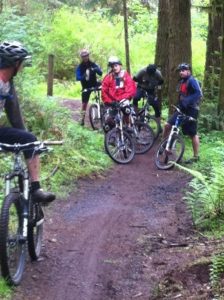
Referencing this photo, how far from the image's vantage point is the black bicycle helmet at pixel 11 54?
216 inches

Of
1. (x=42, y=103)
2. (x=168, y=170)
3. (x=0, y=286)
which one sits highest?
(x=42, y=103)

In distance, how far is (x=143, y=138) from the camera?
560 inches

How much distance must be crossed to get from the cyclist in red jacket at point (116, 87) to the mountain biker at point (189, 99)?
137cm

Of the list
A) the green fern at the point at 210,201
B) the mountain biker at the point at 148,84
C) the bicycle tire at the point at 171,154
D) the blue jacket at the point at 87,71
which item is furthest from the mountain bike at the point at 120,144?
the green fern at the point at 210,201

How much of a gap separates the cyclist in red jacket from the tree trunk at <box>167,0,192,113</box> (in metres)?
2.36

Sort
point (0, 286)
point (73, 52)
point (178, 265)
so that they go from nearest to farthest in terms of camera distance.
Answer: point (0, 286) < point (178, 265) < point (73, 52)

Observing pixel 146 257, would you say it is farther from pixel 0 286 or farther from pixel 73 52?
pixel 73 52

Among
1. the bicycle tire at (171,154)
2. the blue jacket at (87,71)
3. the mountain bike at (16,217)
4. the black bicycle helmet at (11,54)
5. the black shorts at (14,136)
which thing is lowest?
the bicycle tire at (171,154)

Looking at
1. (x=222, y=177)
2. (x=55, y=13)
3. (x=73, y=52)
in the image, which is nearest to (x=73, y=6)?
(x=55, y=13)

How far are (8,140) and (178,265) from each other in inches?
93.6

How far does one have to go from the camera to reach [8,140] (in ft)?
18.6

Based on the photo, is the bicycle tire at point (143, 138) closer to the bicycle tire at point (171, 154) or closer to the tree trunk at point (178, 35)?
the bicycle tire at point (171, 154)

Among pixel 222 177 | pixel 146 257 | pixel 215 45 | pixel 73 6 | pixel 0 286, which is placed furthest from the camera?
pixel 73 6

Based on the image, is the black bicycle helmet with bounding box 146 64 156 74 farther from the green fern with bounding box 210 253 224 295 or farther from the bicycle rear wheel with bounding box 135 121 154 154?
the green fern with bounding box 210 253 224 295
